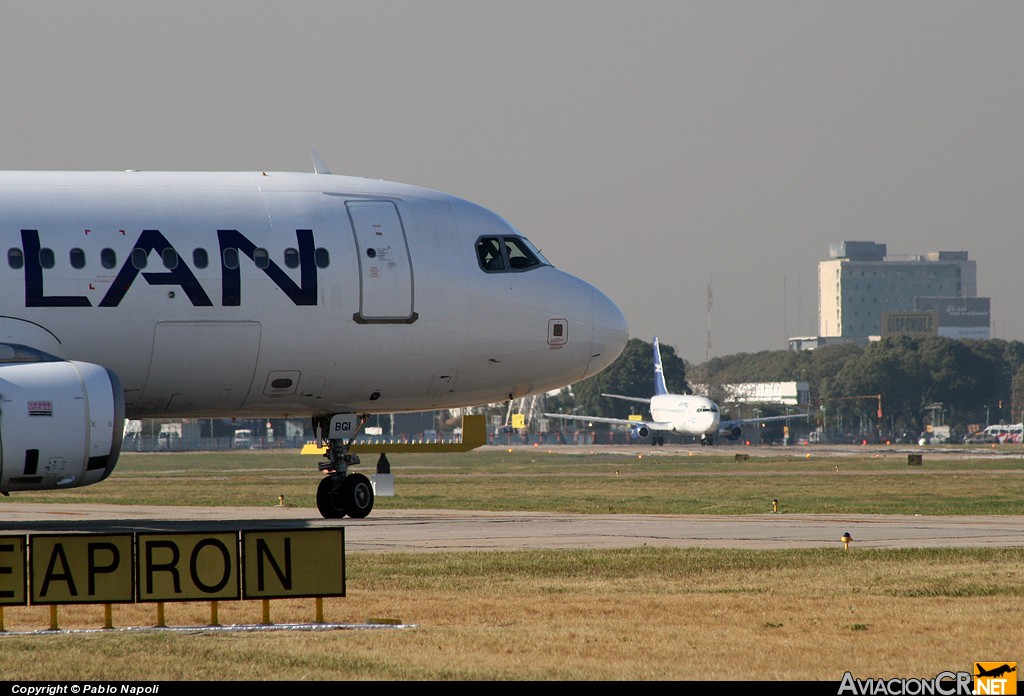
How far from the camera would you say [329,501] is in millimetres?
30094

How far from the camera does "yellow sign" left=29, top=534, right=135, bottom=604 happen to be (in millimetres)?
14547

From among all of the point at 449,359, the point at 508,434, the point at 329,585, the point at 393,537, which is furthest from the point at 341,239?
the point at 508,434

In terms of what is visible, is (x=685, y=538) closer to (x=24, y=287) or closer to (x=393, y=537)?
(x=393, y=537)

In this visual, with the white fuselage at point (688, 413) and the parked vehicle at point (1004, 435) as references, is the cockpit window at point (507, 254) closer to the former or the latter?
the white fuselage at point (688, 413)

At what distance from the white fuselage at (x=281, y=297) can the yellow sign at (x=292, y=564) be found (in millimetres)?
11488

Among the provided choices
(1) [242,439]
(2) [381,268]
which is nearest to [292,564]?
(2) [381,268]

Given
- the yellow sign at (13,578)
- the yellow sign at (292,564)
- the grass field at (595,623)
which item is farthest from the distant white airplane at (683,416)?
the yellow sign at (13,578)

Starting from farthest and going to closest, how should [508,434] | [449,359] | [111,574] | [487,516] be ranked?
[508,434], [487,516], [449,359], [111,574]

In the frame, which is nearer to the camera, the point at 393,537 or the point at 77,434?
the point at 77,434

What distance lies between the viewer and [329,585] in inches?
587

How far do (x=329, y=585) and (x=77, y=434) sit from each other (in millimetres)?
7979

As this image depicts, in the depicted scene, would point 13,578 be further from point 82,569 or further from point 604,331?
A: point 604,331

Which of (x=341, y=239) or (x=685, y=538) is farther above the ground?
(x=341, y=239)

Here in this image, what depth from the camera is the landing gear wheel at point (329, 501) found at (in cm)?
3002
